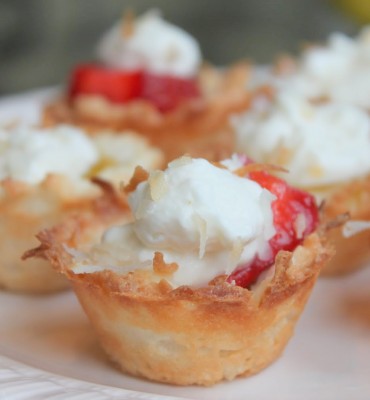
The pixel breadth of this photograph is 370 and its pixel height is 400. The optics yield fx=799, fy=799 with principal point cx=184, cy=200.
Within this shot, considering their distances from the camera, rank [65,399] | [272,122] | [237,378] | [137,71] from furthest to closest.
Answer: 1. [137,71]
2. [272,122]
3. [237,378]
4. [65,399]

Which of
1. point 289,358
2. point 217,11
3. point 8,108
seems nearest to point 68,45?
point 217,11

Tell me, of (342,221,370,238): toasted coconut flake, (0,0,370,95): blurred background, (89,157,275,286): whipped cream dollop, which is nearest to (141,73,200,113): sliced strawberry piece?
(342,221,370,238): toasted coconut flake

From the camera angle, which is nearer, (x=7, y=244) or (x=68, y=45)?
(x=7, y=244)

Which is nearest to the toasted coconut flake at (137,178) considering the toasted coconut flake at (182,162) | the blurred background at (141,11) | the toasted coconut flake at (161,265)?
the toasted coconut flake at (182,162)

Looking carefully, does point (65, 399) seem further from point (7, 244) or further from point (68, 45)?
point (68, 45)

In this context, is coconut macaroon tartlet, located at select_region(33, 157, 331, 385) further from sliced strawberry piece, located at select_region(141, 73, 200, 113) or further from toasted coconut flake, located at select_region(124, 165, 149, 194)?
sliced strawberry piece, located at select_region(141, 73, 200, 113)

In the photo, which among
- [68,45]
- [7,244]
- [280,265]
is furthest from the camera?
[68,45]
